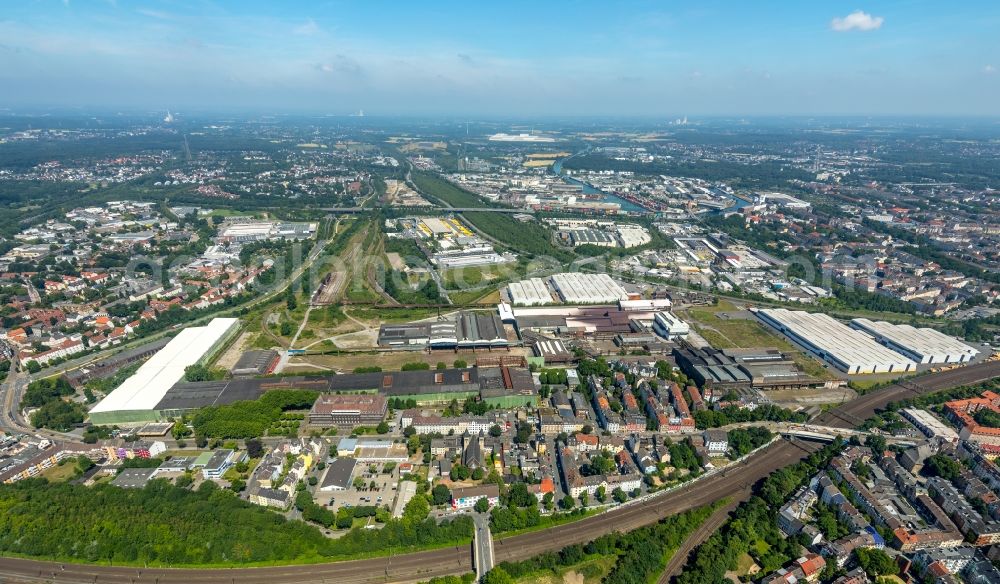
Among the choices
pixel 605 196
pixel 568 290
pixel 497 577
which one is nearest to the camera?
pixel 497 577

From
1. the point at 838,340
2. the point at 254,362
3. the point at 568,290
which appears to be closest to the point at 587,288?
the point at 568,290

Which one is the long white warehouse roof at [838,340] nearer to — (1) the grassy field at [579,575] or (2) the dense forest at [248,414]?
(1) the grassy field at [579,575]

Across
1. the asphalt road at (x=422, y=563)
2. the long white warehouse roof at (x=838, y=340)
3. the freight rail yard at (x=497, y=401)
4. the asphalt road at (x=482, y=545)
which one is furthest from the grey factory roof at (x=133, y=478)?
the long white warehouse roof at (x=838, y=340)

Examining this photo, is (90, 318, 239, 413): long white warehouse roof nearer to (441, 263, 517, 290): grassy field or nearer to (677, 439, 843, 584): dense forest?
(441, 263, 517, 290): grassy field

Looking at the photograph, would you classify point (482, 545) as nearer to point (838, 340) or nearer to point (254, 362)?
point (254, 362)

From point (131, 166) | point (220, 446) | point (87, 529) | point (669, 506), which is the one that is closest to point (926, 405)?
point (669, 506)
